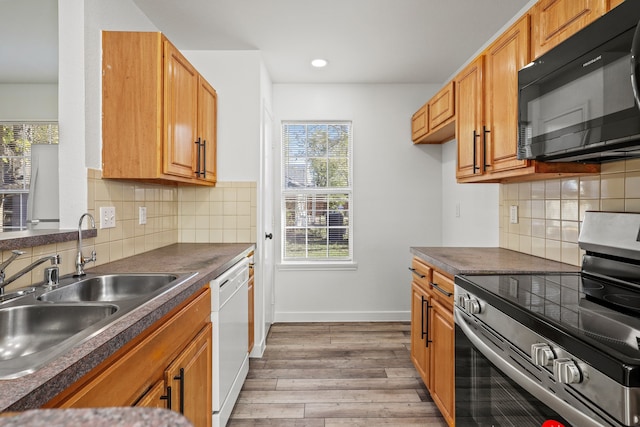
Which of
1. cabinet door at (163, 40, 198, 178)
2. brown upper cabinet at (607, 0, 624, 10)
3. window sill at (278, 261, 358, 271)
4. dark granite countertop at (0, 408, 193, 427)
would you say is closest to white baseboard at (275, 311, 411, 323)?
window sill at (278, 261, 358, 271)

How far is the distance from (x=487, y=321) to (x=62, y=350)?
1334 mm

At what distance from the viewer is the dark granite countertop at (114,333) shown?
0.64 metres

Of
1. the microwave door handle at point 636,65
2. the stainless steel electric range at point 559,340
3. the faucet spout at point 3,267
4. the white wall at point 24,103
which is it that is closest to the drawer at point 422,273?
the stainless steel electric range at point 559,340

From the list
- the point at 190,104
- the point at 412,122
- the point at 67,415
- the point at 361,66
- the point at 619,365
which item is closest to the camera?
the point at 67,415

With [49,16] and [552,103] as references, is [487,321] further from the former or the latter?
[49,16]

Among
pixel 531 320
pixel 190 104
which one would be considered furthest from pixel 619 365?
pixel 190 104

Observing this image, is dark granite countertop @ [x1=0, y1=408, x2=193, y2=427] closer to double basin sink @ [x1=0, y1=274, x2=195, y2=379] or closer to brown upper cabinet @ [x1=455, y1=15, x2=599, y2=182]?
double basin sink @ [x1=0, y1=274, x2=195, y2=379]

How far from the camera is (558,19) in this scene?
5.07 ft

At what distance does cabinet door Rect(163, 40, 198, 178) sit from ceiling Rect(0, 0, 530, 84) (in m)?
0.48

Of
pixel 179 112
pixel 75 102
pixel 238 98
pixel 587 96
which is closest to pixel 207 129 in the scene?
pixel 238 98

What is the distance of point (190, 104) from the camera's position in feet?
7.77

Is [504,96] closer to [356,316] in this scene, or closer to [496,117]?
[496,117]

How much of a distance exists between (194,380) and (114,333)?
71 centimetres

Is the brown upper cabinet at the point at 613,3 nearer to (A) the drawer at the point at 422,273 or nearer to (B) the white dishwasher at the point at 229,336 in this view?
(A) the drawer at the point at 422,273
